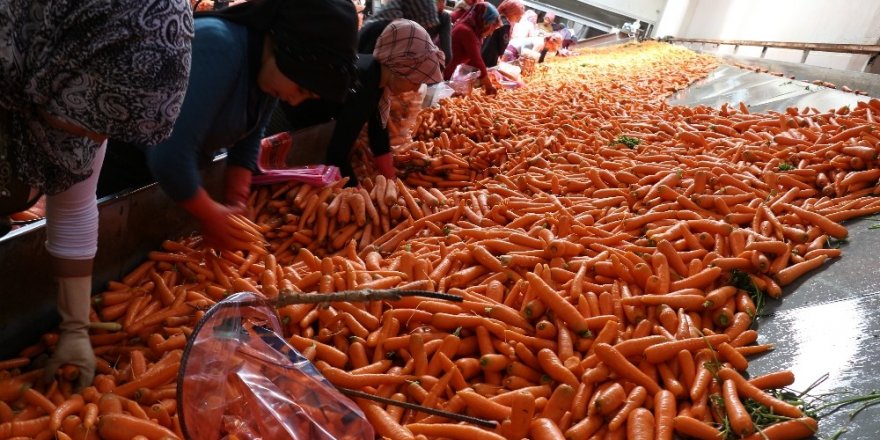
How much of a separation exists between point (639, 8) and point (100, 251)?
22.0 meters

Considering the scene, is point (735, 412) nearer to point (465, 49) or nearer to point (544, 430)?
point (544, 430)

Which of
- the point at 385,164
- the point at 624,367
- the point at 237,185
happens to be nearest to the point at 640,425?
the point at 624,367

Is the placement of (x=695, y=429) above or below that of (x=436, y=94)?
below

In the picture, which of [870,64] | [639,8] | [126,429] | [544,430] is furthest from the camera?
[639,8]

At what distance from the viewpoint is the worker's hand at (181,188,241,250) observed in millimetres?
2121

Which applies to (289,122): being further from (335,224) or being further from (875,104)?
(875,104)

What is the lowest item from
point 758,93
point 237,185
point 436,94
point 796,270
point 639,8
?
point 237,185

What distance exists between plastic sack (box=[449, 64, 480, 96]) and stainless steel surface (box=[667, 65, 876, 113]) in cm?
308

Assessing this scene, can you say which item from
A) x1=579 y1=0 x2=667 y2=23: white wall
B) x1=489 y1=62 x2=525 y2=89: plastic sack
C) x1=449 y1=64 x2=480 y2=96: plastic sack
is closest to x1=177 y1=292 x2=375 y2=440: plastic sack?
x1=449 y1=64 x2=480 y2=96: plastic sack

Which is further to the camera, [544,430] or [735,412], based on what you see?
[735,412]

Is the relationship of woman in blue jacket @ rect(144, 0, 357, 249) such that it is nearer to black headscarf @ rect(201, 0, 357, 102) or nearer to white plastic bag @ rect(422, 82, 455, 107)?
black headscarf @ rect(201, 0, 357, 102)

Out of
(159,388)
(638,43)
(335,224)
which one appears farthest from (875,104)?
(638,43)

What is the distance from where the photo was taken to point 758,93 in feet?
25.0

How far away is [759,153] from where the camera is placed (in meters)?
4.19
